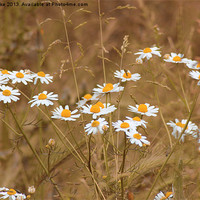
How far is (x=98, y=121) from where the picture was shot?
0.50 metres

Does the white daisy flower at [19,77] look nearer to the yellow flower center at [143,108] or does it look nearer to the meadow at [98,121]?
the meadow at [98,121]

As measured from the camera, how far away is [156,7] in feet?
6.77

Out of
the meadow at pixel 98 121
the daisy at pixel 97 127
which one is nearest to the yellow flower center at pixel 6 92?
the meadow at pixel 98 121

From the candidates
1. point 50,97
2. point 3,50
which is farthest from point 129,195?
point 3,50

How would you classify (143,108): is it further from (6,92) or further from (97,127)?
(6,92)

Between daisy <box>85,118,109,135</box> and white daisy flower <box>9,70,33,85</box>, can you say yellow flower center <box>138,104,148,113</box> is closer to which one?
daisy <box>85,118,109,135</box>

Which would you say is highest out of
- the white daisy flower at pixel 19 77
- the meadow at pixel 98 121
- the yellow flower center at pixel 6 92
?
the white daisy flower at pixel 19 77

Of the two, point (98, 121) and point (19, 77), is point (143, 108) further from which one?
point (19, 77)

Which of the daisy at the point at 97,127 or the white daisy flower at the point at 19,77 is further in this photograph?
the white daisy flower at the point at 19,77

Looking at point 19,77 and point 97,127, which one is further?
point 19,77

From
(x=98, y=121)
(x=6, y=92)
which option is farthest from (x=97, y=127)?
(x=6, y=92)

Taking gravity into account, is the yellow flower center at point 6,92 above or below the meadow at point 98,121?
above

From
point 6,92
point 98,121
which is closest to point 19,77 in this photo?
point 6,92

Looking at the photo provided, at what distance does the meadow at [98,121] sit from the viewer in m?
0.51
